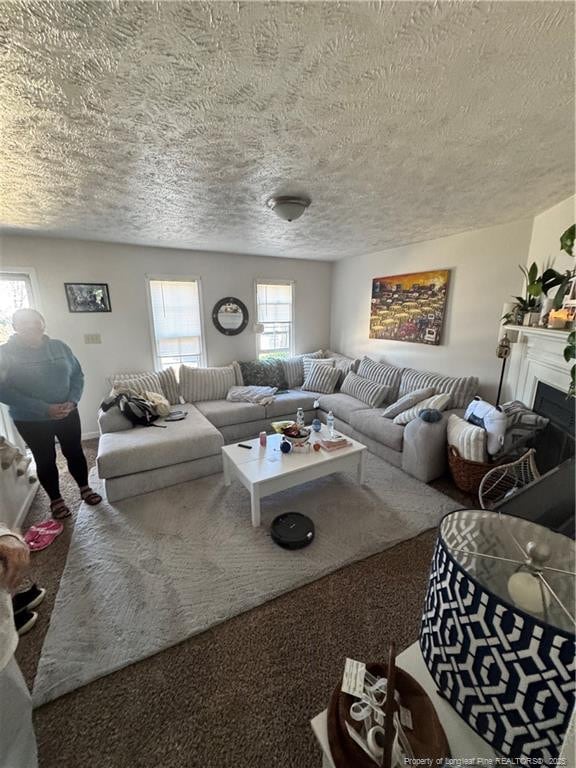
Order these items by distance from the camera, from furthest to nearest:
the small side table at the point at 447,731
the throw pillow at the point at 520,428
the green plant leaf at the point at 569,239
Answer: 1. the throw pillow at the point at 520,428
2. the green plant leaf at the point at 569,239
3. the small side table at the point at 447,731

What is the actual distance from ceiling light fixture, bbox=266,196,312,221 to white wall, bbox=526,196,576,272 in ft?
6.06

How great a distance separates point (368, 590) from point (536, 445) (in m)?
1.64

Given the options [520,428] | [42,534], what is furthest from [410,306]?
[42,534]

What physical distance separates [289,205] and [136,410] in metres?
2.26

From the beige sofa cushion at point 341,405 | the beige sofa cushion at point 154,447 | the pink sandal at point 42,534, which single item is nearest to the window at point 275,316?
the beige sofa cushion at point 341,405

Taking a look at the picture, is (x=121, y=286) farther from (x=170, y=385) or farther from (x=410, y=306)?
(x=410, y=306)

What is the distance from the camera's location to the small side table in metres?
0.66

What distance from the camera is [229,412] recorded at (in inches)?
138

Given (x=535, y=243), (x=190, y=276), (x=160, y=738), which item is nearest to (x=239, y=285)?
(x=190, y=276)

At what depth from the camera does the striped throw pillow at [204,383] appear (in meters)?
3.79

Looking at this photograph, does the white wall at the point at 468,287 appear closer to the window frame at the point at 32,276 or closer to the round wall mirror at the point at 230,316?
the round wall mirror at the point at 230,316

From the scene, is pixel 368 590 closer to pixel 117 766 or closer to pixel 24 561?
pixel 117 766

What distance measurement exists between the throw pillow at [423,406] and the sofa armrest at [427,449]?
5.3 inches

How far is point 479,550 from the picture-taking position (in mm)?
633
